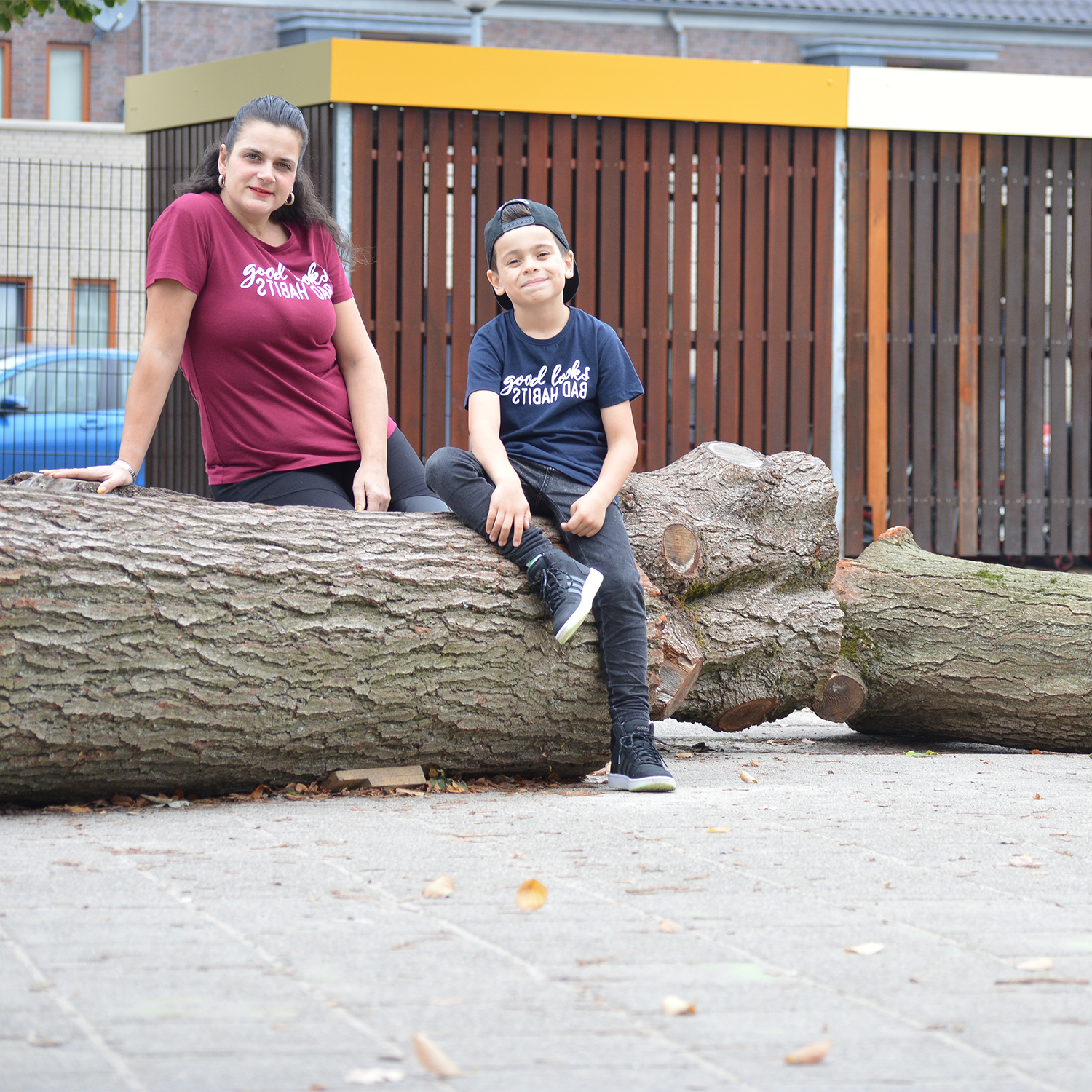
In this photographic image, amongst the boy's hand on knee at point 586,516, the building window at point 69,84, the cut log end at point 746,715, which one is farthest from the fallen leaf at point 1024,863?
the building window at point 69,84

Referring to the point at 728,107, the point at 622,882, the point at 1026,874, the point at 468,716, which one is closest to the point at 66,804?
the point at 468,716

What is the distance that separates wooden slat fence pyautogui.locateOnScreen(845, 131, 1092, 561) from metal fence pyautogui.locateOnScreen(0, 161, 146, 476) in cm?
541

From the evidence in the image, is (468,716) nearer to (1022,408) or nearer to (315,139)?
(315,139)

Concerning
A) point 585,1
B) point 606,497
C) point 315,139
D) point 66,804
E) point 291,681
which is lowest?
point 66,804

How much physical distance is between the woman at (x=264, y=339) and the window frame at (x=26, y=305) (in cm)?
655

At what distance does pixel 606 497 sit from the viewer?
3916 millimetres

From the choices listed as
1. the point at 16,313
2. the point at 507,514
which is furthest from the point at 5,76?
the point at 507,514

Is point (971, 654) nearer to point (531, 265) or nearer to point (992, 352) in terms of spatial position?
point (531, 265)

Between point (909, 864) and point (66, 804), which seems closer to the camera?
point (909, 864)

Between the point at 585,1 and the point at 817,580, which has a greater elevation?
the point at 585,1

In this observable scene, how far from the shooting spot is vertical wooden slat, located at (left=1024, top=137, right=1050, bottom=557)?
31.5ft

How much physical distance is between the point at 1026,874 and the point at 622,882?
2.94 feet

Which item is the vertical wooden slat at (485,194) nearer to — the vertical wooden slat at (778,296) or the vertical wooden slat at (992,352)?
the vertical wooden slat at (778,296)

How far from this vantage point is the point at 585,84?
882 cm
